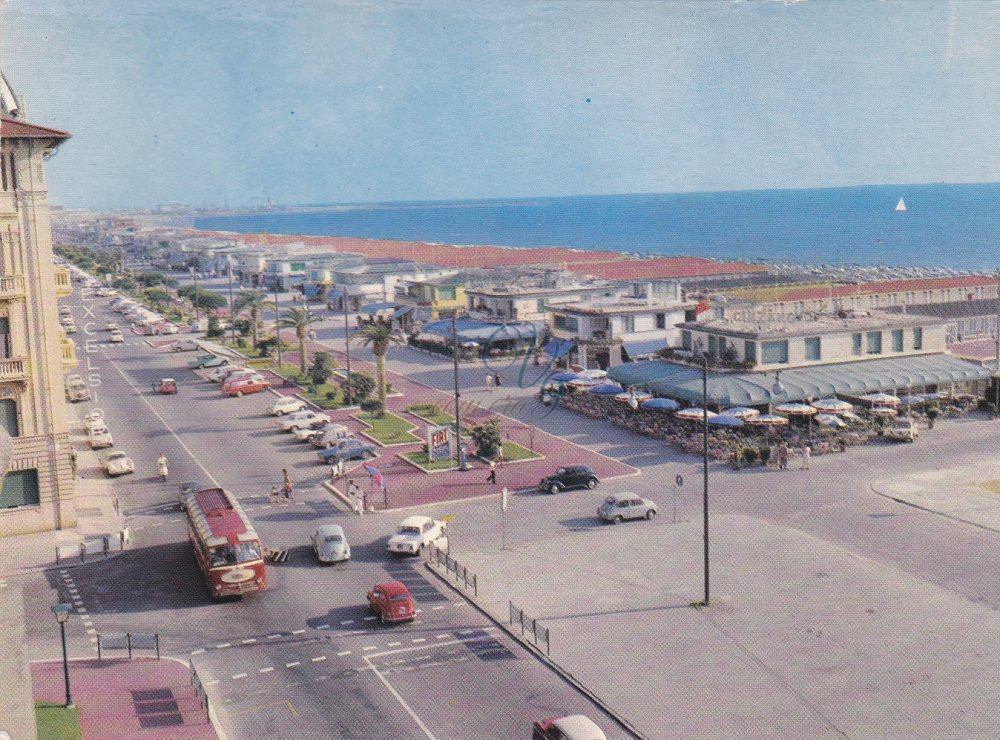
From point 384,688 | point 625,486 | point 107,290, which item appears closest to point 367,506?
point 625,486

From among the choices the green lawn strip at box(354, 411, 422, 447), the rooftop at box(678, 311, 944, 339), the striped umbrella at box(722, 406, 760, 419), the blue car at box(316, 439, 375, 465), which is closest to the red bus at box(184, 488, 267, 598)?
the blue car at box(316, 439, 375, 465)

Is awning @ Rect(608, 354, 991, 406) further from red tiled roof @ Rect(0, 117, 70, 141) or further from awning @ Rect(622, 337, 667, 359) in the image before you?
red tiled roof @ Rect(0, 117, 70, 141)

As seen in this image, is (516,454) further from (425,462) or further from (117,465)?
(117,465)

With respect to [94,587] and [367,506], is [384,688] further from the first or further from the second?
[367,506]

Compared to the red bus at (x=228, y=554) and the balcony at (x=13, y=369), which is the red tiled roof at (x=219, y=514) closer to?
the red bus at (x=228, y=554)

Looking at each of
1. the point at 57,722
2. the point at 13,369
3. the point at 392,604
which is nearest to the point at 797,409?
the point at 392,604
